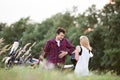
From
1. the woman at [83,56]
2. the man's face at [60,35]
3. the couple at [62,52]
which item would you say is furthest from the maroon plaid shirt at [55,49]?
the woman at [83,56]

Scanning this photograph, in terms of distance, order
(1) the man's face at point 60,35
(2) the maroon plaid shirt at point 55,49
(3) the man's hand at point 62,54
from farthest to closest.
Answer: (2) the maroon plaid shirt at point 55,49 → (1) the man's face at point 60,35 → (3) the man's hand at point 62,54

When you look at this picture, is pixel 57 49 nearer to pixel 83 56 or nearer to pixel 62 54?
pixel 62 54

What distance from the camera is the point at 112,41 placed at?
5284 centimetres

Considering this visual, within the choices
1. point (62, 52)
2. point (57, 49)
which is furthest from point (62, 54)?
point (57, 49)

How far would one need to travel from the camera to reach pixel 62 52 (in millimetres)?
10562

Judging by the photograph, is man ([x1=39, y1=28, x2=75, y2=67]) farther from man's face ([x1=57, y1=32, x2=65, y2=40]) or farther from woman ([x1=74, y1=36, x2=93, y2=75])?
woman ([x1=74, y1=36, x2=93, y2=75])

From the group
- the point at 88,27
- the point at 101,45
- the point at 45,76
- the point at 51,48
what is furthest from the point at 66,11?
the point at 45,76

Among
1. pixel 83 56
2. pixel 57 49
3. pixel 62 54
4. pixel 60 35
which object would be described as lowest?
pixel 83 56

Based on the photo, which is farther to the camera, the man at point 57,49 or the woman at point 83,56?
the man at point 57,49

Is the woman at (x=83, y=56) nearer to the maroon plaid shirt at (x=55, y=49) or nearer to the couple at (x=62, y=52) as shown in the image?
the couple at (x=62, y=52)

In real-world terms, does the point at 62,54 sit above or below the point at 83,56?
above

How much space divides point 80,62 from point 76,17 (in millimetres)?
55851

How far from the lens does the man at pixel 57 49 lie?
10.7m

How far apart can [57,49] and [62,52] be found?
37 centimetres
